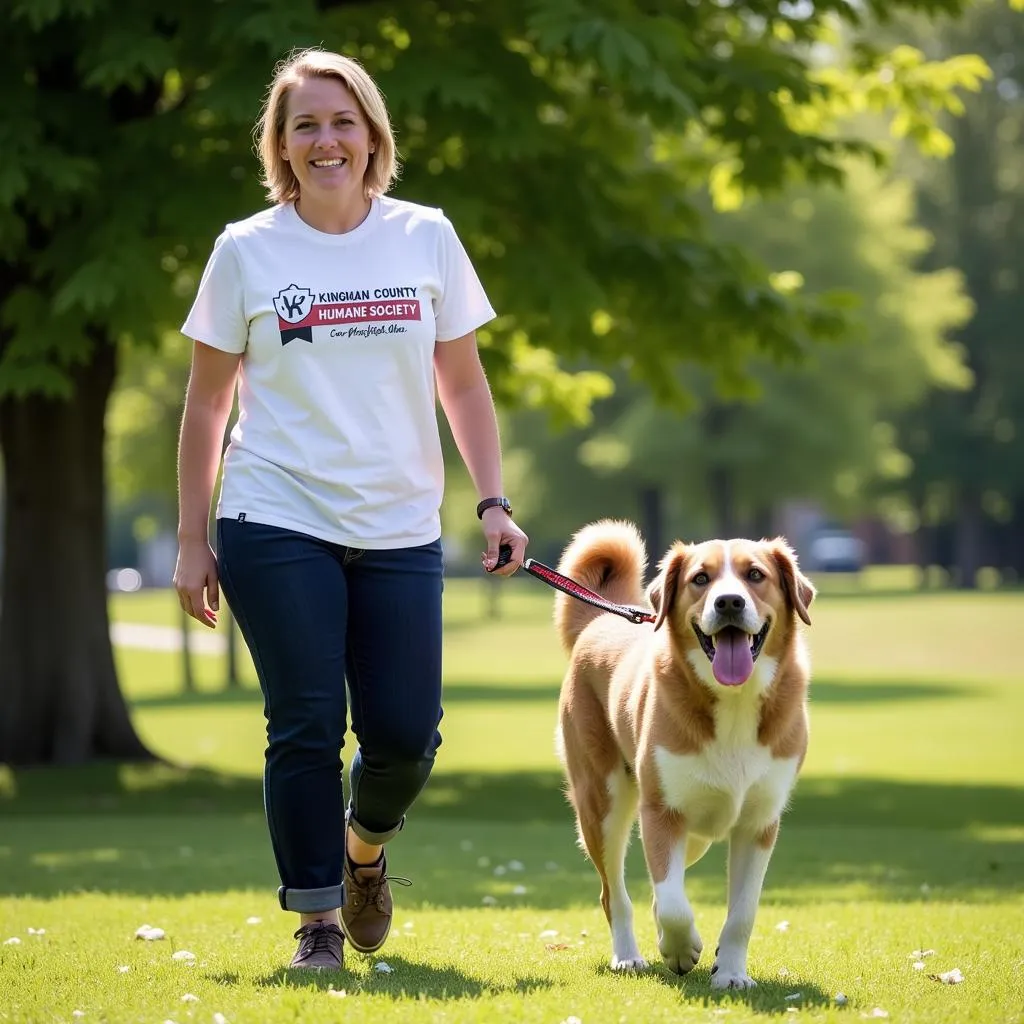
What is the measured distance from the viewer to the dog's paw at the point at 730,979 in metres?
5.18

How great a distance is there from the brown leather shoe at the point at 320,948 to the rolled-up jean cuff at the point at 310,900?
0.10 metres

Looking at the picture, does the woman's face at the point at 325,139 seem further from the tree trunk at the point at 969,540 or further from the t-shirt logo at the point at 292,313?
the tree trunk at the point at 969,540

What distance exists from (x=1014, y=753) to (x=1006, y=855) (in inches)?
303

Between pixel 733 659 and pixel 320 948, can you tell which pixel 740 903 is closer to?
pixel 733 659

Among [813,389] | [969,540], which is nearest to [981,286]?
[969,540]

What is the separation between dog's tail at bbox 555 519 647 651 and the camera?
657cm

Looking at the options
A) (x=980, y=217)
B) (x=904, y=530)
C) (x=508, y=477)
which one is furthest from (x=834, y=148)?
(x=904, y=530)

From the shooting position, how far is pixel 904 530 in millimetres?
85562

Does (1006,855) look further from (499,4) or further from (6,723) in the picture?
(6,723)

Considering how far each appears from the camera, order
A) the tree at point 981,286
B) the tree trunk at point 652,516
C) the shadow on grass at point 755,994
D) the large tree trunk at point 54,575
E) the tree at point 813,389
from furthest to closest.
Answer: the tree at point 981,286, the tree trunk at point 652,516, the tree at point 813,389, the large tree trunk at point 54,575, the shadow on grass at point 755,994

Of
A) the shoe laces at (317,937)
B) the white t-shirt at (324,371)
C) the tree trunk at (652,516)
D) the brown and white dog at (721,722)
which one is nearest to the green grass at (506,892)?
the shoe laces at (317,937)

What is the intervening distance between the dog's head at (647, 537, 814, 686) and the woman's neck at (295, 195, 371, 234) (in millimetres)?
1418

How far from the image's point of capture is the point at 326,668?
4.93 metres

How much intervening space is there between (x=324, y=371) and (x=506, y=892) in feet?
13.9
